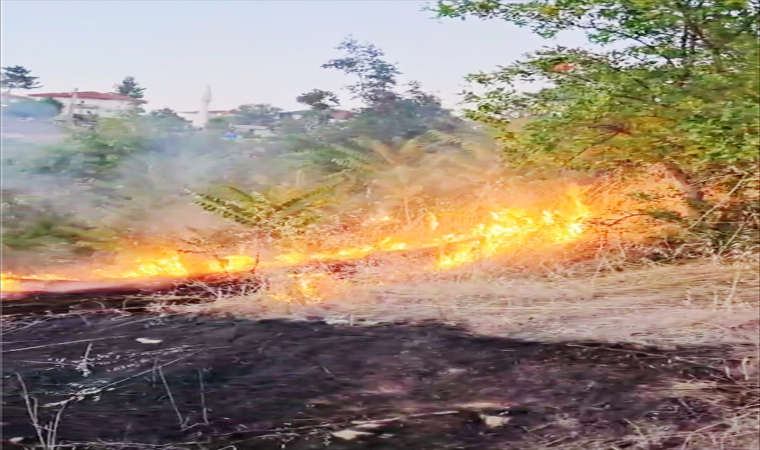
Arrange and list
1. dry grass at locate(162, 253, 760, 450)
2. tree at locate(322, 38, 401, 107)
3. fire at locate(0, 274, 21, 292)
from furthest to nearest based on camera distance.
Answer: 1. fire at locate(0, 274, 21, 292)
2. tree at locate(322, 38, 401, 107)
3. dry grass at locate(162, 253, 760, 450)

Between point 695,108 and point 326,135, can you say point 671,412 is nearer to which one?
point 695,108

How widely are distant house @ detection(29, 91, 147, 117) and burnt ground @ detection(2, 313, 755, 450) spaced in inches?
19.8

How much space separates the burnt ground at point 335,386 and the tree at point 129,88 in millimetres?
543

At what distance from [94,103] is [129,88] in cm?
10

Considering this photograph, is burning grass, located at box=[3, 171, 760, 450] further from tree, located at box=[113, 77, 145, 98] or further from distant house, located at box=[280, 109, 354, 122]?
tree, located at box=[113, 77, 145, 98]

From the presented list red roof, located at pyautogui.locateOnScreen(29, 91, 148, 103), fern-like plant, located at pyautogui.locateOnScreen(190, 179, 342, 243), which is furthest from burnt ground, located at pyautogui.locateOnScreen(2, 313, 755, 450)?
red roof, located at pyautogui.locateOnScreen(29, 91, 148, 103)

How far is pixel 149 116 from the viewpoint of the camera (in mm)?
1959

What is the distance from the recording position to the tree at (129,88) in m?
1.96

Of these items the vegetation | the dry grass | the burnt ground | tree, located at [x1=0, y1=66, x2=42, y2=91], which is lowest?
the burnt ground

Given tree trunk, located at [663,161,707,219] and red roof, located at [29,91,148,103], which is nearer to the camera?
tree trunk, located at [663,161,707,219]

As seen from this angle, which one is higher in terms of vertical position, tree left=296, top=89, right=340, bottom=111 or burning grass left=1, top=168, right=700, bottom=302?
tree left=296, top=89, right=340, bottom=111

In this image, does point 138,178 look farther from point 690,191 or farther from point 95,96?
point 690,191

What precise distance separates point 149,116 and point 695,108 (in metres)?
1.26

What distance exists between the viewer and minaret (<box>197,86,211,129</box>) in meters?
1.94
